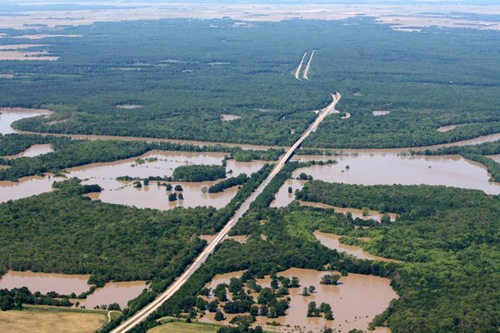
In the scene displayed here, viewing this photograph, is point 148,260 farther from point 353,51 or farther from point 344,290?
point 353,51

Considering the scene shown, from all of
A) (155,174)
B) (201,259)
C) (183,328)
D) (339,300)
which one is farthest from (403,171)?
(183,328)

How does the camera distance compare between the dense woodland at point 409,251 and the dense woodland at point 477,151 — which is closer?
the dense woodland at point 409,251

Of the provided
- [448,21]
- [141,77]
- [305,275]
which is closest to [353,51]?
[141,77]

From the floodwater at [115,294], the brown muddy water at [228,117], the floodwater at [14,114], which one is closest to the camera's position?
the floodwater at [115,294]

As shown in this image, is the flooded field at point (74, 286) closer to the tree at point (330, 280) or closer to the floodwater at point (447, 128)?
the tree at point (330, 280)

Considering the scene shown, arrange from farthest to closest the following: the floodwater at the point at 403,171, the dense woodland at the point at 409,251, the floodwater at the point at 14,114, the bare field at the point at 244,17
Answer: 1. the bare field at the point at 244,17
2. the floodwater at the point at 14,114
3. the floodwater at the point at 403,171
4. the dense woodland at the point at 409,251

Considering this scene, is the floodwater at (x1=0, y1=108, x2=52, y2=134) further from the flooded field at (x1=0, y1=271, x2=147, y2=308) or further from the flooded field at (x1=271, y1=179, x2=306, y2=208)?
the flooded field at (x1=0, y1=271, x2=147, y2=308)

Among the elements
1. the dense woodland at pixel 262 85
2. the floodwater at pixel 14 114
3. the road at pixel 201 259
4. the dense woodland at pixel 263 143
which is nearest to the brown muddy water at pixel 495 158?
the dense woodland at pixel 263 143
